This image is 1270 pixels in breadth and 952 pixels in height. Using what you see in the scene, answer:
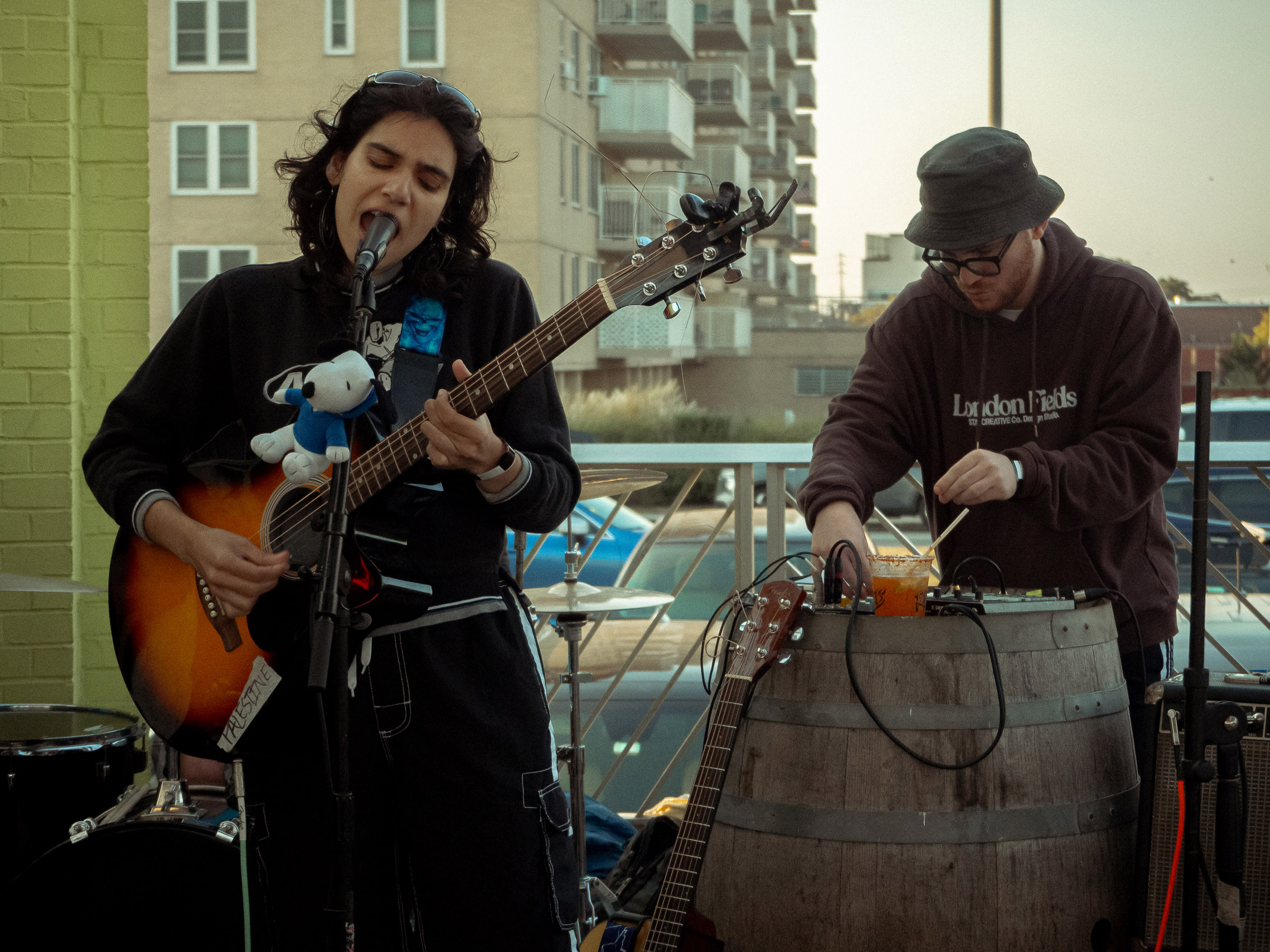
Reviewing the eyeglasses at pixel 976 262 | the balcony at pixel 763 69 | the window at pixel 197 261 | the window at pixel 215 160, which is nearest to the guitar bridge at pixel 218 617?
the eyeglasses at pixel 976 262

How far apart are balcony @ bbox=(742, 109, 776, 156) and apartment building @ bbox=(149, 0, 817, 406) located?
2 centimetres

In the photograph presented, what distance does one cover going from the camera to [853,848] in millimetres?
1436

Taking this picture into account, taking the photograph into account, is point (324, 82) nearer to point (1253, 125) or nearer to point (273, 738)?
point (1253, 125)

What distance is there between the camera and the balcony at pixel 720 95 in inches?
462

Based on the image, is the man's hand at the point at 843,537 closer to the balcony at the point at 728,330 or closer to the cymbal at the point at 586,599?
the cymbal at the point at 586,599

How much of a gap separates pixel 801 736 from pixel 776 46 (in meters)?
12.2

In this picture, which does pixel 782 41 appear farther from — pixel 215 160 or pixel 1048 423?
pixel 1048 423

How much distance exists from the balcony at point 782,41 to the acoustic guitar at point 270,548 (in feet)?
39.0

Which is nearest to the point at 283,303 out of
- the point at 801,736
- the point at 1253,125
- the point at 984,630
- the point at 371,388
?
the point at 371,388

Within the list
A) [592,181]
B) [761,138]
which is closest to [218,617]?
[592,181]

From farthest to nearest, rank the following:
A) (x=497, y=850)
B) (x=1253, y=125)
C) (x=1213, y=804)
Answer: (x=1253, y=125), (x=1213, y=804), (x=497, y=850)

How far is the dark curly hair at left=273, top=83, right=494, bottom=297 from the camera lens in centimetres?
148

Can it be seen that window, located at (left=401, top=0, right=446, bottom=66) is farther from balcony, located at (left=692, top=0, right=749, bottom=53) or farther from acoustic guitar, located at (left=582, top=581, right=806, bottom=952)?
acoustic guitar, located at (left=582, top=581, right=806, bottom=952)

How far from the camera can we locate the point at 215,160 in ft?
37.5
